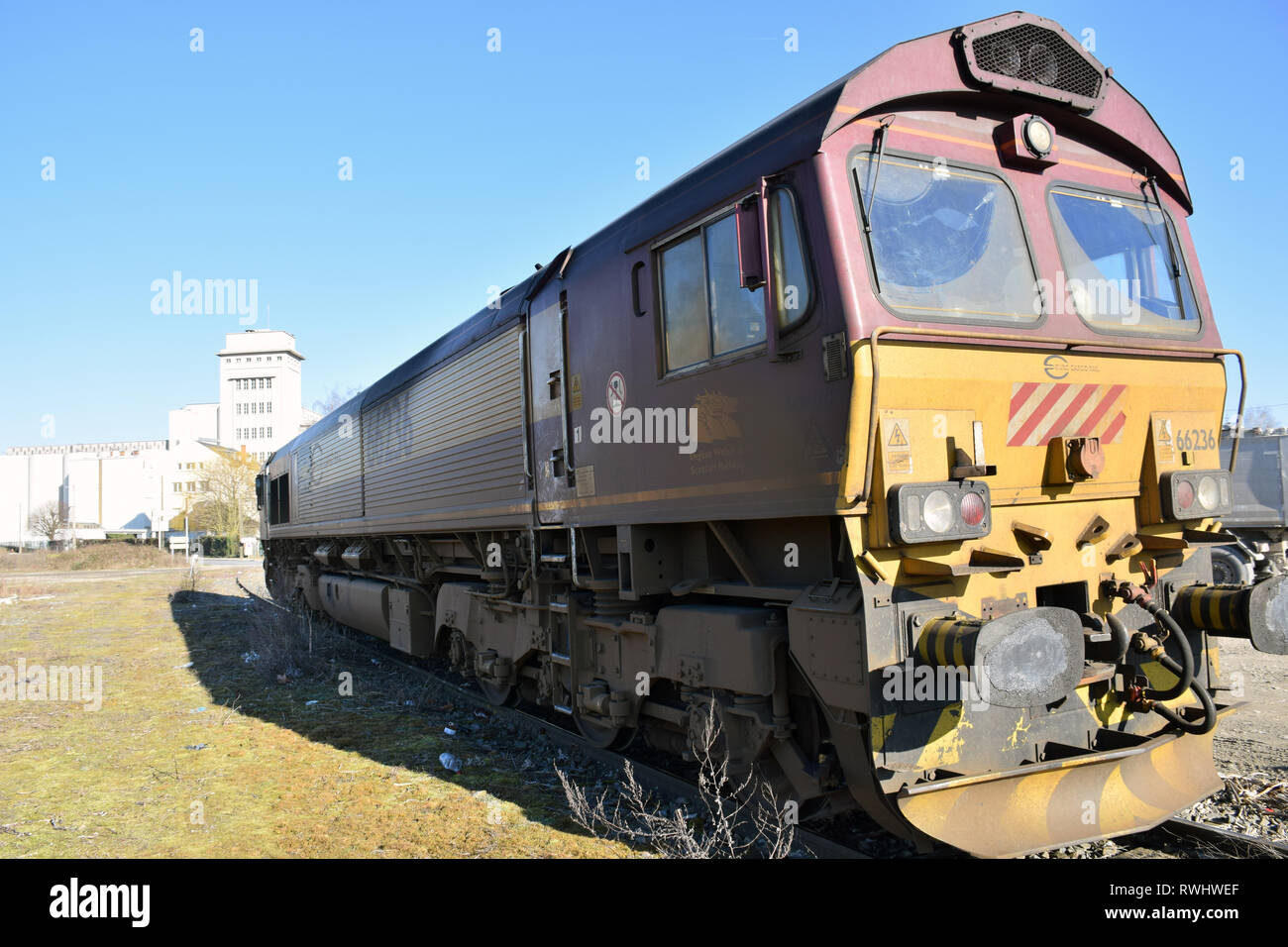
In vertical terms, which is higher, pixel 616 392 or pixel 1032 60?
pixel 1032 60

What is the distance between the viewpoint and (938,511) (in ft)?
12.4

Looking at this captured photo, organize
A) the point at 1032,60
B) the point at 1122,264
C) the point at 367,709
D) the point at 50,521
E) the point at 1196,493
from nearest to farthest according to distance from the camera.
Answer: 1. the point at 1032,60
2. the point at 1196,493
3. the point at 1122,264
4. the point at 367,709
5. the point at 50,521

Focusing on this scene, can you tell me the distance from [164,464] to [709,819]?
72.8 meters

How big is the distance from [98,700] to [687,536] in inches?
313

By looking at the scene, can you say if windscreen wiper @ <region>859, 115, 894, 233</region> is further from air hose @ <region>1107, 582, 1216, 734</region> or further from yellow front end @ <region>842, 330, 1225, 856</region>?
air hose @ <region>1107, 582, 1216, 734</region>

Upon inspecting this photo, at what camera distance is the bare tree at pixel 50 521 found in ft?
195

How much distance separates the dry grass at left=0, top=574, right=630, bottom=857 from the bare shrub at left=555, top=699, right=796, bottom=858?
20 centimetres

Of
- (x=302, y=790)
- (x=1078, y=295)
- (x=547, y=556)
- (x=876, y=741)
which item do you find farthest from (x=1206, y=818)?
(x=302, y=790)

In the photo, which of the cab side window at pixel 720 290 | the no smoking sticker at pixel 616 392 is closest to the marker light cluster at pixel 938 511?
the cab side window at pixel 720 290

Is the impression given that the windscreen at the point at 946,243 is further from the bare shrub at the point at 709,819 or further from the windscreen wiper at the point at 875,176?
the bare shrub at the point at 709,819

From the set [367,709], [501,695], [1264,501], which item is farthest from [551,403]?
[1264,501]

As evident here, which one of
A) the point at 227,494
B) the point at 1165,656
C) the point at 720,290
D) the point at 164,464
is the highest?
the point at 164,464

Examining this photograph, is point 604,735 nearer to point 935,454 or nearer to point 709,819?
point 709,819
